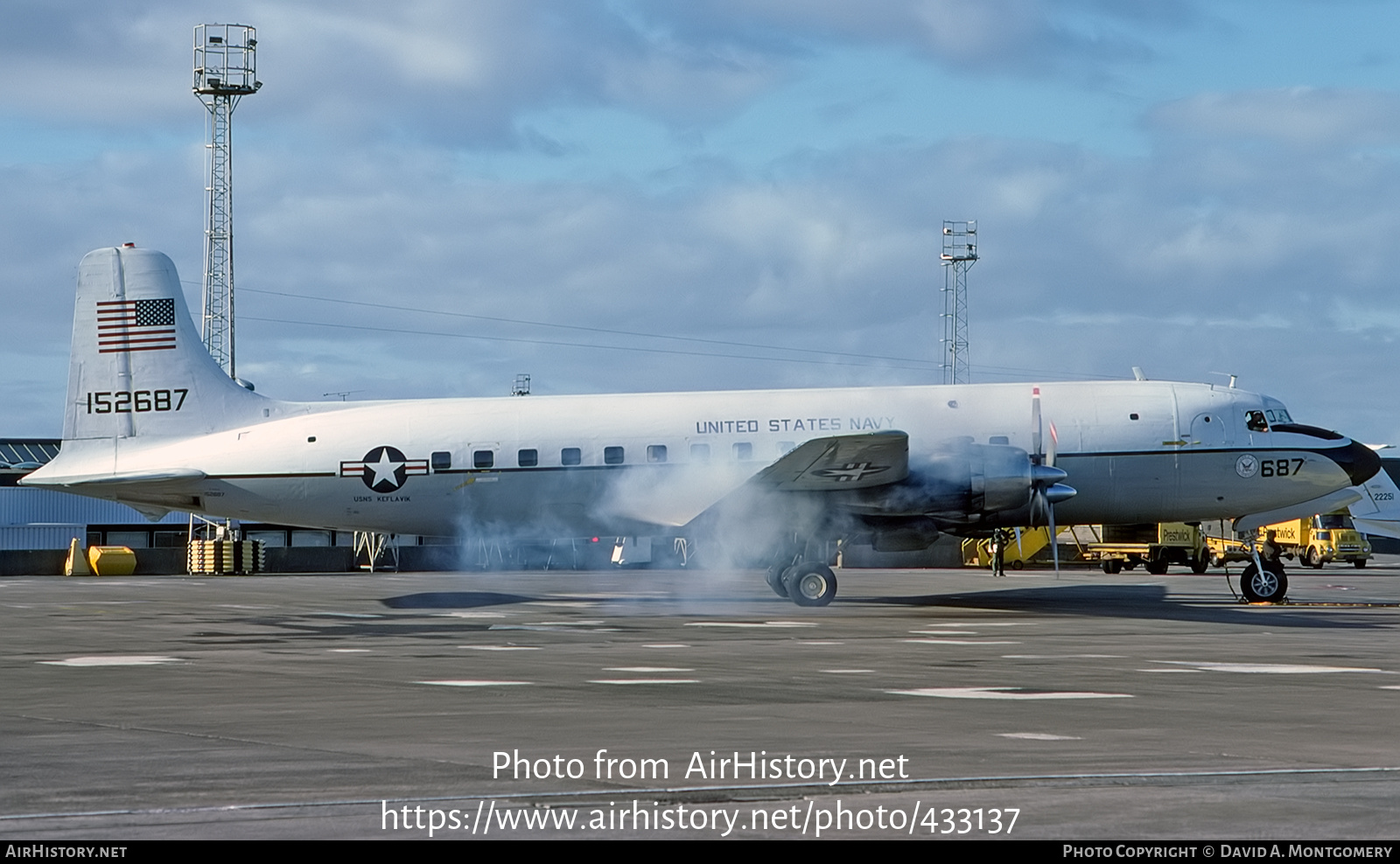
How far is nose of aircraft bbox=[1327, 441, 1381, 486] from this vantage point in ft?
101

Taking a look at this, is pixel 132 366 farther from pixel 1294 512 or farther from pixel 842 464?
pixel 1294 512

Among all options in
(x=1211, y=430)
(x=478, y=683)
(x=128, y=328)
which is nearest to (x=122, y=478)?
(x=128, y=328)

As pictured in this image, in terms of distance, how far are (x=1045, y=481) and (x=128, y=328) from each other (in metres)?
20.2

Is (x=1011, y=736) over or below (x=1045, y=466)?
below

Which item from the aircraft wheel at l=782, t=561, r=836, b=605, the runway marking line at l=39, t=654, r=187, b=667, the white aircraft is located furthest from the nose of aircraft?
the runway marking line at l=39, t=654, r=187, b=667

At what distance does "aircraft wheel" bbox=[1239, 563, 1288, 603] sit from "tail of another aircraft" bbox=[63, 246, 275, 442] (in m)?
22.2

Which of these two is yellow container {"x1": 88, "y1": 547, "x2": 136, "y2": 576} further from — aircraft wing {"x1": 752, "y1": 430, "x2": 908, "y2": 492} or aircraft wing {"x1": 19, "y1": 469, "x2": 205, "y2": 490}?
aircraft wing {"x1": 752, "y1": 430, "x2": 908, "y2": 492}

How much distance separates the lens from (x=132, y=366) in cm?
3188

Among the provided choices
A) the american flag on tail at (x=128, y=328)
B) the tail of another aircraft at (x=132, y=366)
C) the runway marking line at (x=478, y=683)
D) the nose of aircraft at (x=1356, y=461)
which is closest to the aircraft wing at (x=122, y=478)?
the tail of another aircraft at (x=132, y=366)

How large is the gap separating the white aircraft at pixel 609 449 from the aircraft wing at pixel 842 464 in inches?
37.8

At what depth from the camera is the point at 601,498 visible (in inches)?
1223

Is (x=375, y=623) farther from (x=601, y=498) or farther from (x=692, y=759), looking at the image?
(x=692, y=759)

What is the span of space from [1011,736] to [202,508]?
24.9 meters

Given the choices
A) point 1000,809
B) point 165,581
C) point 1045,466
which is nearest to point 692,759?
point 1000,809
